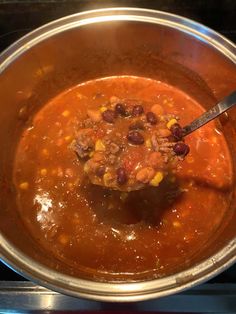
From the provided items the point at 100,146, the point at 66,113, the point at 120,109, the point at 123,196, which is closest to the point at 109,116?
the point at 120,109

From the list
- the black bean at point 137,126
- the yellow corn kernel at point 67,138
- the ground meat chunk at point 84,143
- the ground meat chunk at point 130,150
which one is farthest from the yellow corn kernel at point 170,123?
the yellow corn kernel at point 67,138

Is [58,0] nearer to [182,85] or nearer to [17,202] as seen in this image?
[182,85]

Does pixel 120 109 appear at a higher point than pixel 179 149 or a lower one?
higher

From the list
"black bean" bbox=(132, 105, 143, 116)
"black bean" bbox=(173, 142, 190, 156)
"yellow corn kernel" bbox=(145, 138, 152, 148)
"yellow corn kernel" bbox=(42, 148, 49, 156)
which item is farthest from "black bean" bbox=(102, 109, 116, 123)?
"yellow corn kernel" bbox=(42, 148, 49, 156)

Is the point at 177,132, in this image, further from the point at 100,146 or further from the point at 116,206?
the point at 116,206

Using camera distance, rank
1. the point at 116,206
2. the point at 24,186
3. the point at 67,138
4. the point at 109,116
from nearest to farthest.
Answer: the point at 109,116 → the point at 116,206 → the point at 24,186 → the point at 67,138

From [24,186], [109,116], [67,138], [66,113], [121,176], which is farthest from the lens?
[66,113]

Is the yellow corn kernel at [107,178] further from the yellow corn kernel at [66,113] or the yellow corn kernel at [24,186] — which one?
the yellow corn kernel at [66,113]
